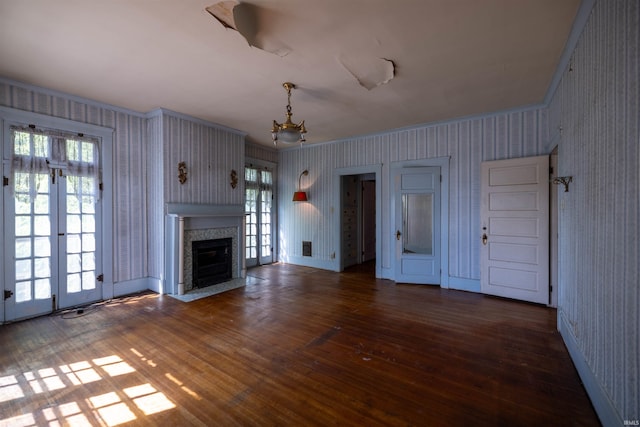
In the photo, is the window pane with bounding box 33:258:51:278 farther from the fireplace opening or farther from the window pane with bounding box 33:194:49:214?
the fireplace opening

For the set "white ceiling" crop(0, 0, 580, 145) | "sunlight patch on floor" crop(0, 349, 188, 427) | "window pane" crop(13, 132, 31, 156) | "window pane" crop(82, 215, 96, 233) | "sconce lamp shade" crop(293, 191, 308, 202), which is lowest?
"sunlight patch on floor" crop(0, 349, 188, 427)

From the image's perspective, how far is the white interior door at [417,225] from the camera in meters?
4.98

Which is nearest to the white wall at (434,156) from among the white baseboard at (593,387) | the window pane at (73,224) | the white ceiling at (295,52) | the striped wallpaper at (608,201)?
the white ceiling at (295,52)

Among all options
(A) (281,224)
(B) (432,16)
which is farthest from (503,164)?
(A) (281,224)

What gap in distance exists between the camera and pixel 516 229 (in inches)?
162

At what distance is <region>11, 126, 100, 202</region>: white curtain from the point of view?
3.41 metres

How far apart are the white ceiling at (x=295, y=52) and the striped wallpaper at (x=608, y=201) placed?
2.09 ft

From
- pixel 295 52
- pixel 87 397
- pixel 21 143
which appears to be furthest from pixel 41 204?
pixel 295 52

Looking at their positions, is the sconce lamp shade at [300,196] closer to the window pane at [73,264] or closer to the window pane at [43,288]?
the window pane at [73,264]

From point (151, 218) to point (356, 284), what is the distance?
3.70 metres

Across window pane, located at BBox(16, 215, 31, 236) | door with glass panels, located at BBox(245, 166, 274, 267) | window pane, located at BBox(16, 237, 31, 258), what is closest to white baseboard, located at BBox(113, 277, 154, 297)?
window pane, located at BBox(16, 237, 31, 258)

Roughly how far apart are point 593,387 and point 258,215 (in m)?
6.04

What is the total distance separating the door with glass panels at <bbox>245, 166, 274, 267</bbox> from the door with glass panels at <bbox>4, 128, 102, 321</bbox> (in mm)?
2915

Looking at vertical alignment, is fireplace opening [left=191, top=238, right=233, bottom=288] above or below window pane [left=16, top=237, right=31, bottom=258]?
below
